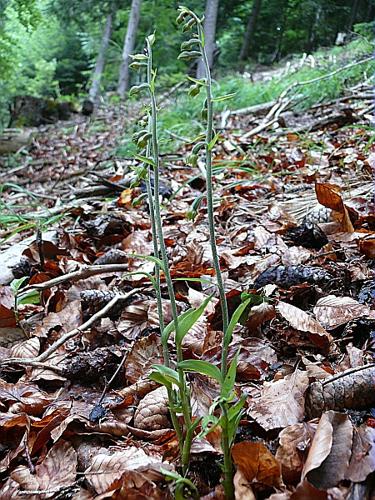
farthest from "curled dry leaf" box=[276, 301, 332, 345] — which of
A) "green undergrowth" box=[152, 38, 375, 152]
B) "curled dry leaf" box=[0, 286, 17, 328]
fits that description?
"green undergrowth" box=[152, 38, 375, 152]

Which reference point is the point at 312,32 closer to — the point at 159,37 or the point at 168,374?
the point at 159,37

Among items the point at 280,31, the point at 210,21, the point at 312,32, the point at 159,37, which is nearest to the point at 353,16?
the point at 210,21

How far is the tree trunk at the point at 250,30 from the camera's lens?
664 inches

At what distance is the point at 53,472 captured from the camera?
135cm

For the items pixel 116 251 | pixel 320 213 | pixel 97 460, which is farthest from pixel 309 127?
pixel 97 460

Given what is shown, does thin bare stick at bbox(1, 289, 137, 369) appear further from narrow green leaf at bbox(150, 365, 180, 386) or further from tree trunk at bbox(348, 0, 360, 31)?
tree trunk at bbox(348, 0, 360, 31)

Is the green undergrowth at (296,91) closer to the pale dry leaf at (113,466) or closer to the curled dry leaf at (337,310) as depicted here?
the curled dry leaf at (337,310)

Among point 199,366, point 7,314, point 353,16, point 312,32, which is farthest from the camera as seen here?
point 312,32

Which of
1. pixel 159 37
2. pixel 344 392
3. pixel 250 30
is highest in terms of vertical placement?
pixel 250 30

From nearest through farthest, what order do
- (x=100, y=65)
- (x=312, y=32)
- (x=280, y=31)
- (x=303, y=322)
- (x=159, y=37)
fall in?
(x=303, y=322) → (x=159, y=37) → (x=100, y=65) → (x=312, y=32) → (x=280, y=31)

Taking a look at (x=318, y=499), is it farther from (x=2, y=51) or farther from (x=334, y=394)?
(x=2, y=51)

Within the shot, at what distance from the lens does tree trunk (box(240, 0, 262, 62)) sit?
664 inches

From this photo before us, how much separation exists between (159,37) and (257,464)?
1474 centimetres

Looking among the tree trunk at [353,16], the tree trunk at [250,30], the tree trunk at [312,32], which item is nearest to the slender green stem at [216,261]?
the tree trunk at [353,16]
